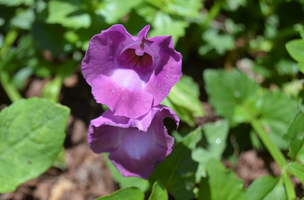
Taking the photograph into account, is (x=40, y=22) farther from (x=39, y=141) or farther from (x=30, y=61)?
(x=39, y=141)

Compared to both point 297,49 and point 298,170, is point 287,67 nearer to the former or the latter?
point 297,49

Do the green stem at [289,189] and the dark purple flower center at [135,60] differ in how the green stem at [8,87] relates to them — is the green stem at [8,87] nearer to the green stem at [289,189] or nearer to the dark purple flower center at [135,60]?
the dark purple flower center at [135,60]

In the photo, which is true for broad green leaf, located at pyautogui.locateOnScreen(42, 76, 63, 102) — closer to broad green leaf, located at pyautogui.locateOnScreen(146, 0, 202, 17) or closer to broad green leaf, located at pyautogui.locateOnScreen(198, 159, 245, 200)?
broad green leaf, located at pyautogui.locateOnScreen(146, 0, 202, 17)

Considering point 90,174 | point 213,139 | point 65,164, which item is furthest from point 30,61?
point 213,139

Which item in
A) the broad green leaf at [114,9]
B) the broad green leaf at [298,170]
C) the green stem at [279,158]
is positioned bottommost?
the green stem at [279,158]

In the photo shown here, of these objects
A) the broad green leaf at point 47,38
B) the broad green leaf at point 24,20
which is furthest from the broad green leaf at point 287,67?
the broad green leaf at point 24,20

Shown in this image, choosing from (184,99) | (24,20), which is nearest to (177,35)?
(184,99)

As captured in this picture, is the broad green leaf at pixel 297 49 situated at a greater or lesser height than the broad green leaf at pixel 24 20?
greater
